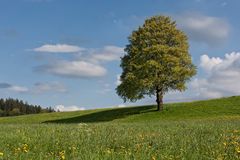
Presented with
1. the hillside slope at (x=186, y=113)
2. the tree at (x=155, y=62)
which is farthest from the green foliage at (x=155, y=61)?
the hillside slope at (x=186, y=113)

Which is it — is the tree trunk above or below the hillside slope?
above

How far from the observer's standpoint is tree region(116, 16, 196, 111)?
211ft

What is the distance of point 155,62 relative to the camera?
63969mm

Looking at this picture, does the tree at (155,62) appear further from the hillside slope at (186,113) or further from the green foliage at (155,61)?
the hillside slope at (186,113)

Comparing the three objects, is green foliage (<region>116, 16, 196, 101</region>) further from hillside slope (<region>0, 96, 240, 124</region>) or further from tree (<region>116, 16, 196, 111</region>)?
hillside slope (<region>0, 96, 240, 124</region>)

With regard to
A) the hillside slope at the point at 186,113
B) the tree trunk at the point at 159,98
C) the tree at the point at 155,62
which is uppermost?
the tree at the point at 155,62

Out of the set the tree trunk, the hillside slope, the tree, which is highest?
the tree

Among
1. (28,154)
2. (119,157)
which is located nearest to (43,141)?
(28,154)

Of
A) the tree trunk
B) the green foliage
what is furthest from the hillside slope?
the green foliage

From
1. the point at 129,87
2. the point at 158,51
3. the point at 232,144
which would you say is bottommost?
the point at 232,144

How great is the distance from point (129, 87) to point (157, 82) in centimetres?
440

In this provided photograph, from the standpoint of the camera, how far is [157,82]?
211ft

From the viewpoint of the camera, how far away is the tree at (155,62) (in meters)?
64.2

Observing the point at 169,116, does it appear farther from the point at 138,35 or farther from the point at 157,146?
the point at 157,146
